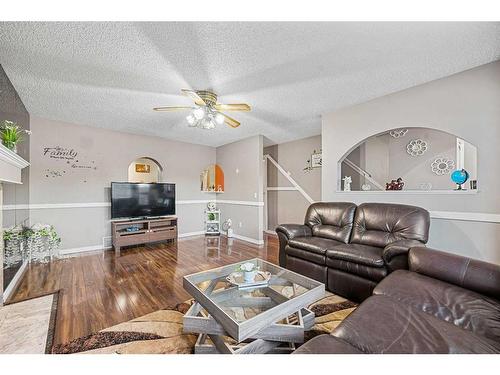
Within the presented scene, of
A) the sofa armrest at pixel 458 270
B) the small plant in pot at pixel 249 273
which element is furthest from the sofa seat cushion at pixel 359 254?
the small plant in pot at pixel 249 273

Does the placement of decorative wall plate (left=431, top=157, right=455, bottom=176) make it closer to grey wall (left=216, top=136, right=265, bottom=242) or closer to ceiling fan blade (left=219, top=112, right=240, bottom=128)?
grey wall (left=216, top=136, right=265, bottom=242)

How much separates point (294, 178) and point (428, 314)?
4234 mm

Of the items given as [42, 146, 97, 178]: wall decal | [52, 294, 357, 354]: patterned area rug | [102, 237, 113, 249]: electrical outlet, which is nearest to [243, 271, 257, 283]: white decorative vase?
[52, 294, 357, 354]: patterned area rug

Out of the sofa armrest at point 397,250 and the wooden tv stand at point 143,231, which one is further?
the wooden tv stand at point 143,231

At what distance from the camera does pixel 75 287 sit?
2.44m

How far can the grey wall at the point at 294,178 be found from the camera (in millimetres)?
4875

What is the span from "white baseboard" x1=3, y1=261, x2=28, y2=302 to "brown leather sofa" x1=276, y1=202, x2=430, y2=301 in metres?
3.10

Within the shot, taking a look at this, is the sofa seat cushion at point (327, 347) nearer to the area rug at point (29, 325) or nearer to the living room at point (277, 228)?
the living room at point (277, 228)

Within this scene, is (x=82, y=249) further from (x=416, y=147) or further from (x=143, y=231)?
(x=416, y=147)

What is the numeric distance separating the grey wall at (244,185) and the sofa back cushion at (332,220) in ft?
5.52

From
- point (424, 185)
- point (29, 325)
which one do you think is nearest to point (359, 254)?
point (424, 185)

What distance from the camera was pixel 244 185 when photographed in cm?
493

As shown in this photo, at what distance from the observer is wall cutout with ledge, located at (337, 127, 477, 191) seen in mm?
3403
